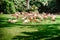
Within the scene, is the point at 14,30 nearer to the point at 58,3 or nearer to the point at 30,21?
the point at 30,21

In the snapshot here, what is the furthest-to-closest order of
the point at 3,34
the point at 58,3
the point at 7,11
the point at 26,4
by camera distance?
1. the point at 58,3
2. the point at 26,4
3. the point at 7,11
4. the point at 3,34

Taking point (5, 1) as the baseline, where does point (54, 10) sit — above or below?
below

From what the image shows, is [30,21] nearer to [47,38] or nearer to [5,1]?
[47,38]

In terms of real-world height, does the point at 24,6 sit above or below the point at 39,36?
above

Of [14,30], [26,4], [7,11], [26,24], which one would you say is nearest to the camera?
[14,30]

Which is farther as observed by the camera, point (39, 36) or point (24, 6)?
point (24, 6)

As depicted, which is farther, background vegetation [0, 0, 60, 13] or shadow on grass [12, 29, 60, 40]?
background vegetation [0, 0, 60, 13]

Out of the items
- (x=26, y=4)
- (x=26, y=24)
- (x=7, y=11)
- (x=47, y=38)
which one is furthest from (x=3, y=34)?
(x=26, y=4)

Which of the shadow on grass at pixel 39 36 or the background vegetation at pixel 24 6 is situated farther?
the background vegetation at pixel 24 6

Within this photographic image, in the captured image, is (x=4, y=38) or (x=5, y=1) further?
(x=5, y=1)

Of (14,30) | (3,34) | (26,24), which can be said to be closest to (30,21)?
(26,24)

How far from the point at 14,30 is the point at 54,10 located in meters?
10.7

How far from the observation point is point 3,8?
1819 centimetres

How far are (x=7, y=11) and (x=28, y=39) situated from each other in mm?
10083
